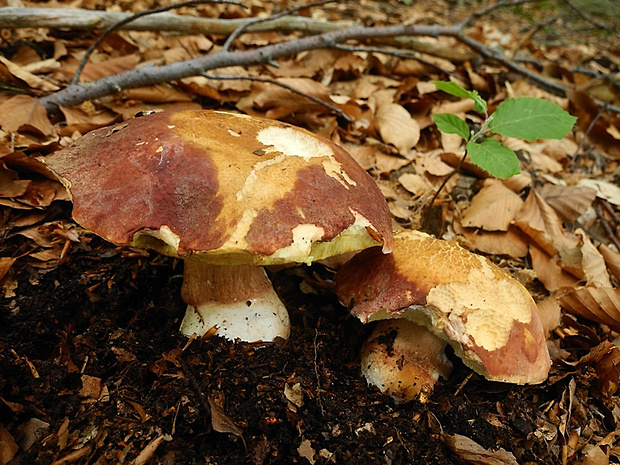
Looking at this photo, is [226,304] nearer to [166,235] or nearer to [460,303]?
[166,235]

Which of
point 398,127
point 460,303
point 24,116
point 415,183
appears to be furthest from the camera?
point 398,127

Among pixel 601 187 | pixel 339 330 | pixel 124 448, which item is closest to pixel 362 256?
pixel 339 330

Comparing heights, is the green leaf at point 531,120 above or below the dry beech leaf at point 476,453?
above

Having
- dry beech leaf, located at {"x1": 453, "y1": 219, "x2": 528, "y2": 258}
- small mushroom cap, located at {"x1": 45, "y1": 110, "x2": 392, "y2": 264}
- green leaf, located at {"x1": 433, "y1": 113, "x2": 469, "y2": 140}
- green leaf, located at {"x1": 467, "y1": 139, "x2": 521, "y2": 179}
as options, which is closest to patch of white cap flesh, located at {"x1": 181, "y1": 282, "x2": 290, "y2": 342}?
small mushroom cap, located at {"x1": 45, "y1": 110, "x2": 392, "y2": 264}

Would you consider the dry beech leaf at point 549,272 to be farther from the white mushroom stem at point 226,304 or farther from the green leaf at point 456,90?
the white mushroom stem at point 226,304

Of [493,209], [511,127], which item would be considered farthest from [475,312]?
A: [493,209]

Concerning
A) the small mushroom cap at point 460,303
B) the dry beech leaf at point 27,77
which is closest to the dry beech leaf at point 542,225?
the small mushroom cap at point 460,303
